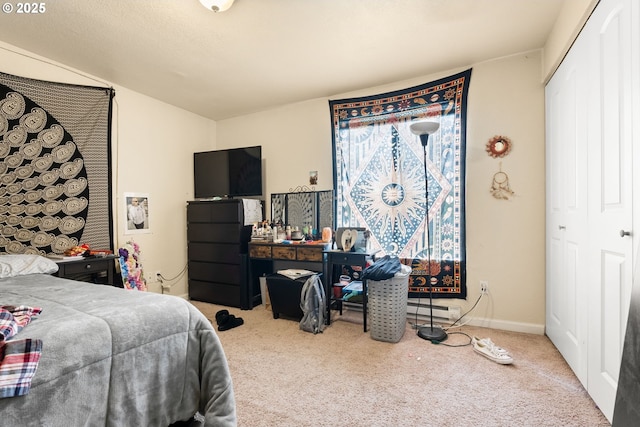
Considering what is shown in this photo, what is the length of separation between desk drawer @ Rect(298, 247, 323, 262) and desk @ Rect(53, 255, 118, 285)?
165cm

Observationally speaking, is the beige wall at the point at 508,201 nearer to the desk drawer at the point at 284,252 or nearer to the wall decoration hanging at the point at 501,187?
the wall decoration hanging at the point at 501,187

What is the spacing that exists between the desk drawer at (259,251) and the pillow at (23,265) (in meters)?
1.61

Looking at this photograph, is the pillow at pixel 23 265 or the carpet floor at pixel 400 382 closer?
the carpet floor at pixel 400 382

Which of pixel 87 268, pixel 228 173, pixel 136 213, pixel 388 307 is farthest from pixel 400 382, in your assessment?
pixel 136 213

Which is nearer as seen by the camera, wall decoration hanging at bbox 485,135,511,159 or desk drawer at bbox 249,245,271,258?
wall decoration hanging at bbox 485,135,511,159

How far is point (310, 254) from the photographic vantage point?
293 centimetres

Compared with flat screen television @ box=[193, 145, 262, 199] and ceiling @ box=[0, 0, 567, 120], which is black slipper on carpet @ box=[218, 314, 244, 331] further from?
ceiling @ box=[0, 0, 567, 120]

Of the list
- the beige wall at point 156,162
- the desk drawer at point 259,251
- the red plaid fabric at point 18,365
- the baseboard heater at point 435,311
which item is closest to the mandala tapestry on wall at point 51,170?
the beige wall at point 156,162

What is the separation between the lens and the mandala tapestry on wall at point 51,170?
2.28 meters

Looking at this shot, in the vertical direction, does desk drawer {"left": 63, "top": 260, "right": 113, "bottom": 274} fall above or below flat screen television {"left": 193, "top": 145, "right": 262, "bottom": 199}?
below

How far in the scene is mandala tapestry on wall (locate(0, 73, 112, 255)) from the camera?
89.7 inches

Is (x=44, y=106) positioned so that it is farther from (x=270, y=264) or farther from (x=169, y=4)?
(x=270, y=264)

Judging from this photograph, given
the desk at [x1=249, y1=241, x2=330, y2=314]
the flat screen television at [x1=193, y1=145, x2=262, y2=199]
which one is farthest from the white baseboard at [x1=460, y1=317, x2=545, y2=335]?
the flat screen television at [x1=193, y1=145, x2=262, y2=199]

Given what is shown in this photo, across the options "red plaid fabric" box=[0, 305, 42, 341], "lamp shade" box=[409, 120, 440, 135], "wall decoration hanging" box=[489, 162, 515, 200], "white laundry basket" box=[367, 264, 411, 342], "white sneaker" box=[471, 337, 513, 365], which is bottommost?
"white sneaker" box=[471, 337, 513, 365]
